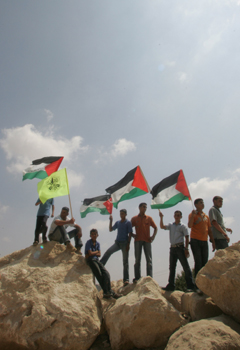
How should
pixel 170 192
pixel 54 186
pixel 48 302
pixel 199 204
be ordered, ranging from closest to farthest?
pixel 48 302 → pixel 199 204 → pixel 54 186 → pixel 170 192

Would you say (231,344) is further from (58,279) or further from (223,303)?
(58,279)

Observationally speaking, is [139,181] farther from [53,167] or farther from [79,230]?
[53,167]

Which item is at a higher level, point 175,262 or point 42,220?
point 42,220

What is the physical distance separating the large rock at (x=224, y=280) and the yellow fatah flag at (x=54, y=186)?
4.69 metres

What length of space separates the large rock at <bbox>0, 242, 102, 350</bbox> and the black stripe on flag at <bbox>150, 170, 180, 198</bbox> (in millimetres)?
3643

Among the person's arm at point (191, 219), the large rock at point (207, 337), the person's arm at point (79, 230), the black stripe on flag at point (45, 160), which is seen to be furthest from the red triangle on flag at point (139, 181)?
the large rock at point (207, 337)

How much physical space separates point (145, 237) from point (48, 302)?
346cm

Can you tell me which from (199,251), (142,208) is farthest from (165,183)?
(199,251)

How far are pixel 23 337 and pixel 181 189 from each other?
6087mm

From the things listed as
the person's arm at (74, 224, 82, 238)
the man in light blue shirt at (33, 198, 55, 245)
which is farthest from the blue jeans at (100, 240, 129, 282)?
the man in light blue shirt at (33, 198, 55, 245)

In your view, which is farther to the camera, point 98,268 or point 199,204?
point 199,204

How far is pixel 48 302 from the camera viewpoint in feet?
17.8

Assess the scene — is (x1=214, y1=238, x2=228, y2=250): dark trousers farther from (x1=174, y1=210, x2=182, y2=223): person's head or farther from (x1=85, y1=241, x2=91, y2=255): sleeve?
(x1=85, y1=241, x2=91, y2=255): sleeve

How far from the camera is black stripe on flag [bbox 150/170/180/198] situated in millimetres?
8414
